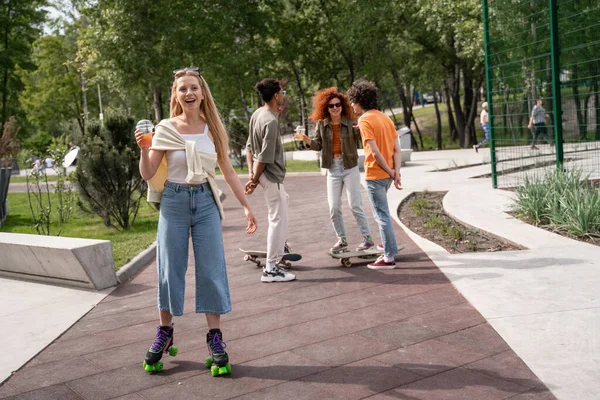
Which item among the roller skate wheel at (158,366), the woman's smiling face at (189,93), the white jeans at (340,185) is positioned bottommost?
the roller skate wheel at (158,366)

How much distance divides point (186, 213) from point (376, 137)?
3.35 m

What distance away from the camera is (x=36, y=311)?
22.1 feet

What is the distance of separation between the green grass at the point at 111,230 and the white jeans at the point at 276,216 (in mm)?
2071

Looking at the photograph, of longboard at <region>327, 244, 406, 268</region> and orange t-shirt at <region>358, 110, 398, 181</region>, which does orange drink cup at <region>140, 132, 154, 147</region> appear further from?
longboard at <region>327, 244, 406, 268</region>

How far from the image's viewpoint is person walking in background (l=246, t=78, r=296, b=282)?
7.32m

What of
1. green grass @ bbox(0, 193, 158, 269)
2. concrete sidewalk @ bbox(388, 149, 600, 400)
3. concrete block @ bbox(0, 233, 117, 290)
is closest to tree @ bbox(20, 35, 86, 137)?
green grass @ bbox(0, 193, 158, 269)

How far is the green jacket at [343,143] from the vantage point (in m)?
8.15

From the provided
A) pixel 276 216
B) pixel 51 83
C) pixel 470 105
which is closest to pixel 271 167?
pixel 276 216

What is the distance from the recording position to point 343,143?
320 inches

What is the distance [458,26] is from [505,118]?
45.4 feet

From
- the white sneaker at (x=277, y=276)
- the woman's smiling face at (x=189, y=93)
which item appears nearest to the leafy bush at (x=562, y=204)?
the white sneaker at (x=277, y=276)

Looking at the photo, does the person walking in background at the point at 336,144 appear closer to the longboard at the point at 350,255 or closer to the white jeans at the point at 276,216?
the longboard at the point at 350,255

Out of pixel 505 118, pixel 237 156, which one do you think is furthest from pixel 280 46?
pixel 505 118

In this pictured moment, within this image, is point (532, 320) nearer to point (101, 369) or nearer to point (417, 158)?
point (101, 369)
